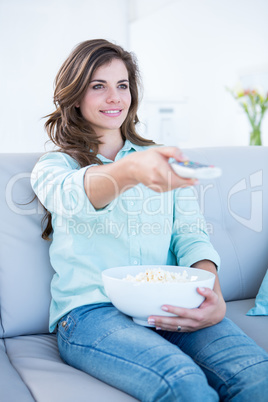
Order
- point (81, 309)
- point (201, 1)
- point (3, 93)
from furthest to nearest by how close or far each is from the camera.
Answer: point (201, 1) → point (3, 93) → point (81, 309)

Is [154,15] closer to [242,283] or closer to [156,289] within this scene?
[242,283]

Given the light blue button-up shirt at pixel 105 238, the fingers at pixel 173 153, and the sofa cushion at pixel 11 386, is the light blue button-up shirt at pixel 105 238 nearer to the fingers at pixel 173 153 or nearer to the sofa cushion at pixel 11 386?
the sofa cushion at pixel 11 386

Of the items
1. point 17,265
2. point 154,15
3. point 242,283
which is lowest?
point 242,283

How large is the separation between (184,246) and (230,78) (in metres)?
5.05

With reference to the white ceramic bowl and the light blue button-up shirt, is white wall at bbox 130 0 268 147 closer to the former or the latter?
the light blue button-up shirt

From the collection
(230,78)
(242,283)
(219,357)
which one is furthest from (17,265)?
(230,78)

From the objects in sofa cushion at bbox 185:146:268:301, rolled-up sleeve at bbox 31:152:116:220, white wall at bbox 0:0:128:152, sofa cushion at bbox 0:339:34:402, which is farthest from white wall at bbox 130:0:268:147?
sofa cushion at bbox 0:339:34:402

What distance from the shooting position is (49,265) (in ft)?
5.13

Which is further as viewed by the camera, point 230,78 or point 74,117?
point 230,78

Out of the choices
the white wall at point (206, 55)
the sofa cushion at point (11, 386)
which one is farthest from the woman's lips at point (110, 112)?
the white wall at point (206, 55)

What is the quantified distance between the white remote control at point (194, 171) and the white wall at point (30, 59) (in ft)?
11.7

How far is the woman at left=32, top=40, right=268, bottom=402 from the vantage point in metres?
1.08

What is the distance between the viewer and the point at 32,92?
4348 millimetres

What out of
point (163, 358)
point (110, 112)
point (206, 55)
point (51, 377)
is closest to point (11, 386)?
point (51, 377)
